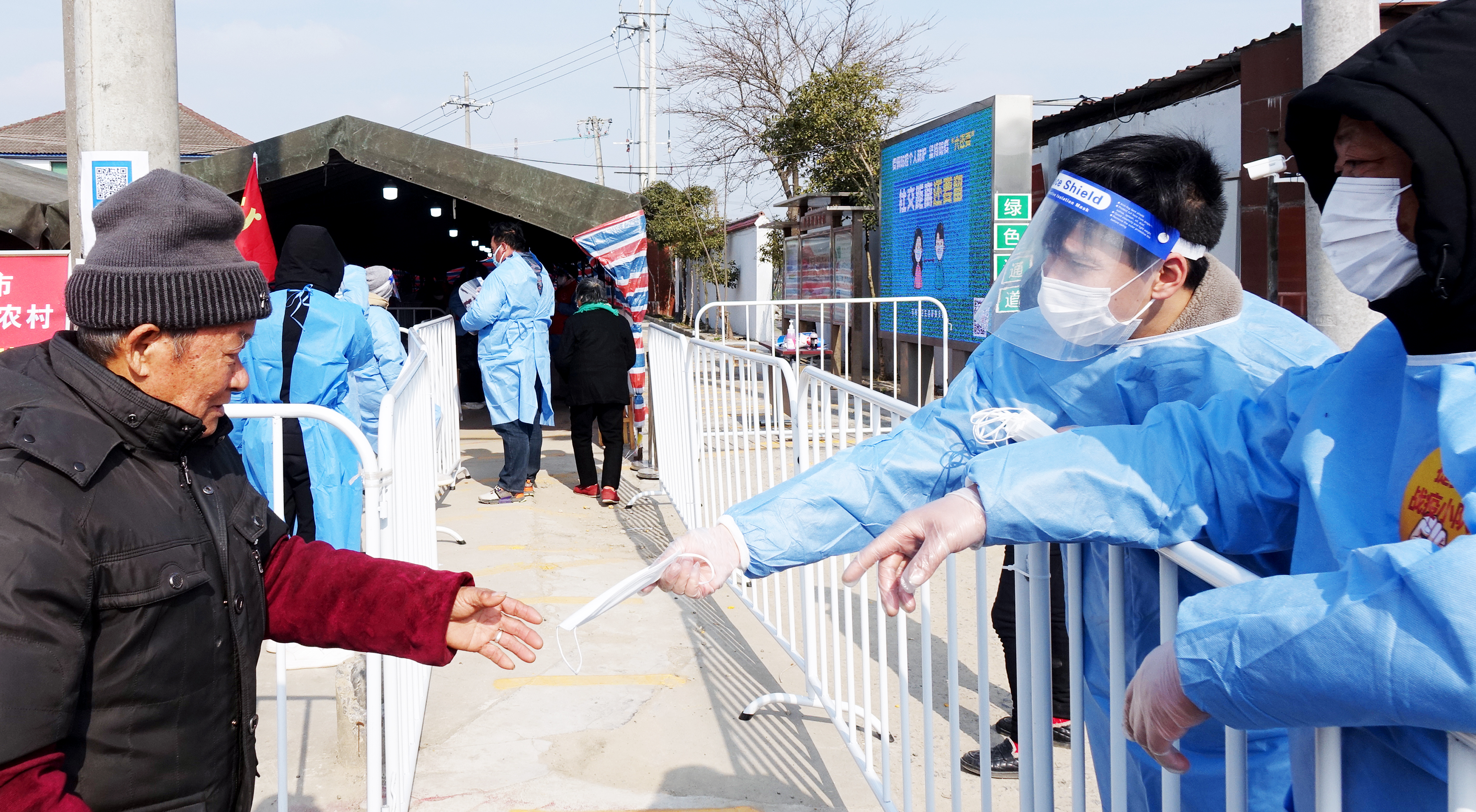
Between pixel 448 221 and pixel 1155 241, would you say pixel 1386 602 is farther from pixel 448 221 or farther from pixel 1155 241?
pixel 448 221

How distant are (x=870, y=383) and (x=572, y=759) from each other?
30.4 feet

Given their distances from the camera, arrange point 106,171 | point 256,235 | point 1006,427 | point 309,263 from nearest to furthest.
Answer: point 1006,427 < point 106,171 < point 309,263 < point 256,235

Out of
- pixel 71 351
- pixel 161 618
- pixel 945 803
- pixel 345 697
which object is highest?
pixel 71 351

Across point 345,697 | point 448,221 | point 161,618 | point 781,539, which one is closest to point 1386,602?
point 781,539

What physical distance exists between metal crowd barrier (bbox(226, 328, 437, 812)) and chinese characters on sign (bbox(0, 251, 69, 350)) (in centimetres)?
331

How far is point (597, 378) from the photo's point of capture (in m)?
7.95

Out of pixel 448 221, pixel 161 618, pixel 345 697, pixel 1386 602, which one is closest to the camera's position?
pixel 1386 602

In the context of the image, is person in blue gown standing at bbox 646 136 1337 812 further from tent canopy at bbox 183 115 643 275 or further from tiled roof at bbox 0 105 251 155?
tiled roof at bbox 0 105 251 155

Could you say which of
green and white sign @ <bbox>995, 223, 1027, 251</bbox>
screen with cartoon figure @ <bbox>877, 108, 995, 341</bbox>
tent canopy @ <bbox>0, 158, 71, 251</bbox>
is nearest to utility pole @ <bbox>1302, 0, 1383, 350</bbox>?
green and white sign @ <bbox>995, 223, 1027, 251</bbox>

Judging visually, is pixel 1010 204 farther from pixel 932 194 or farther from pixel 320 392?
pixel 320 392

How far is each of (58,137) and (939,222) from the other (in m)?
43.8

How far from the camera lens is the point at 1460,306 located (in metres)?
1.04

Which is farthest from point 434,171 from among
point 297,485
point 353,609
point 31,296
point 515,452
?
point 353,609

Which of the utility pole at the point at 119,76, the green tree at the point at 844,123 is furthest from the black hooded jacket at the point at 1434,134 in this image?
the green tree at the point at 844,123
